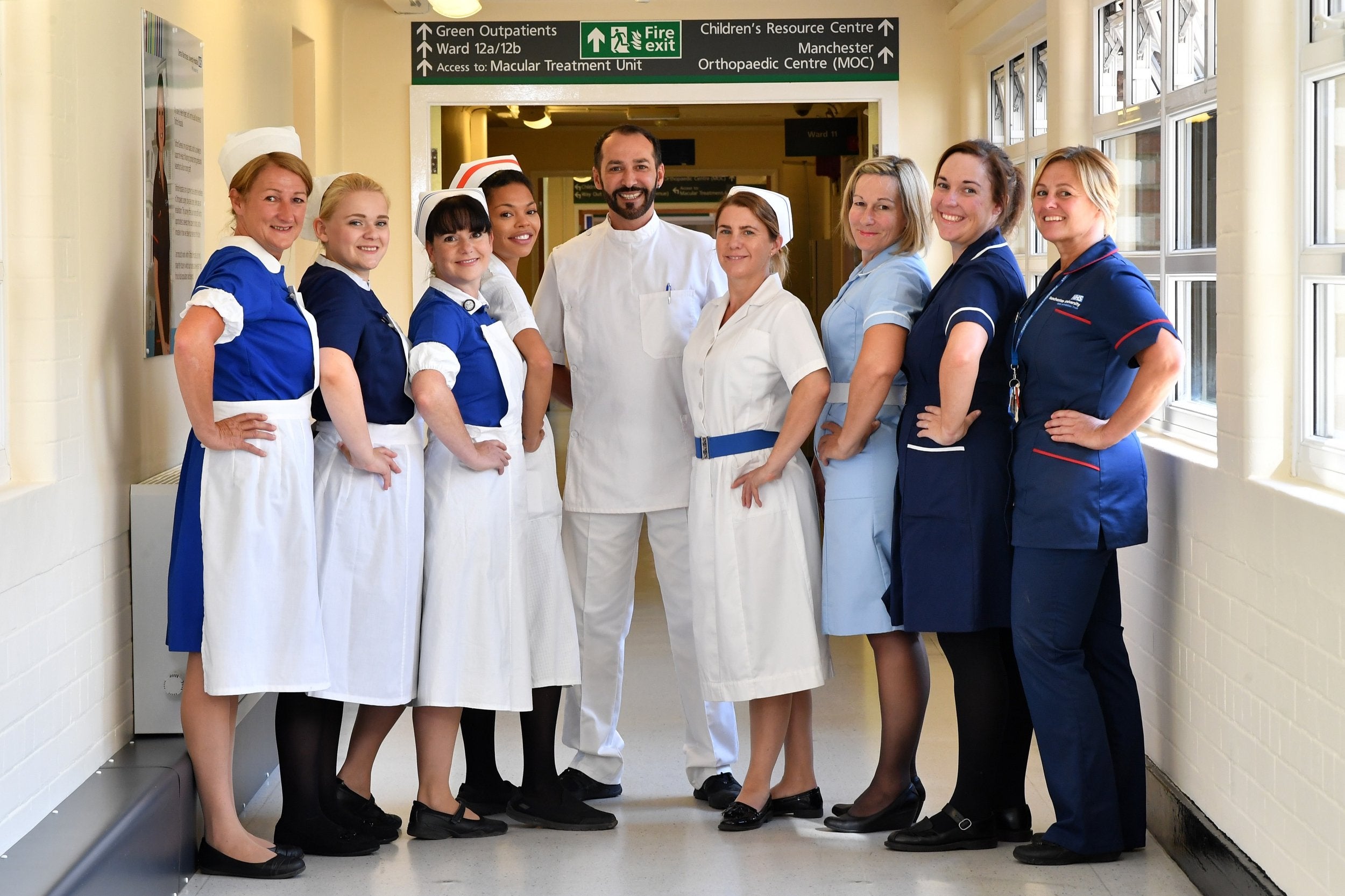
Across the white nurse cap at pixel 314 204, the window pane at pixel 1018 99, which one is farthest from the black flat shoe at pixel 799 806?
the window pane at pixel 1018 99

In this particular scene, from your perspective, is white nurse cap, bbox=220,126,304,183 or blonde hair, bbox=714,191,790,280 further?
blonde hair, bbox=714,191,790,280

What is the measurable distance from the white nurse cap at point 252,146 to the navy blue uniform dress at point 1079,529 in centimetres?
172

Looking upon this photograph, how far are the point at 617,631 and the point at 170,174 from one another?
173 cm

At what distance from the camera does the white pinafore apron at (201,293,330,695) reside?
9.36ft

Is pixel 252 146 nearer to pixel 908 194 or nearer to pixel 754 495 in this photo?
pixel 754 495

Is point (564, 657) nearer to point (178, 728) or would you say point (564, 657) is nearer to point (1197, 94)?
point (178, 728)

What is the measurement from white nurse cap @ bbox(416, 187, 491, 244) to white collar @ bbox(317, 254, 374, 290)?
0.17 m

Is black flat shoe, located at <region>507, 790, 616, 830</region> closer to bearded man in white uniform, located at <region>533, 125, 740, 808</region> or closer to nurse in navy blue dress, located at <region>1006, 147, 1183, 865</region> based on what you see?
bearded man in white uniform, located at <region>533, 125, 740, 808</region>

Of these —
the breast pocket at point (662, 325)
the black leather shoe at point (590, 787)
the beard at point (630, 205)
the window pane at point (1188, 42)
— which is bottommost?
the black leather shoe at point (590, 787)

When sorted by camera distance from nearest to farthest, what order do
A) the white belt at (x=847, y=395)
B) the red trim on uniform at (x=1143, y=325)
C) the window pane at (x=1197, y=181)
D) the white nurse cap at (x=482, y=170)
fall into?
1. the red trim on uniform at (x=1143, y=325)
2. the white belt at (x=847, y=395)
3. the window pane at (x=1197, y=181)
4. the white nurse cap at (x=482, y=170)

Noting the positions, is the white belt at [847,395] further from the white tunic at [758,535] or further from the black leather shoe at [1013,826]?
the black leather shoe at [1013,826]

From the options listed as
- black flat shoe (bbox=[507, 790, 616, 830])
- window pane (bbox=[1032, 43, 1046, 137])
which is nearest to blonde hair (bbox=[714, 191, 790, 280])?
black flat shoe (bbox=[507, 790, 616, 830])

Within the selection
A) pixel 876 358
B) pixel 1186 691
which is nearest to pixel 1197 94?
pixel 876 358

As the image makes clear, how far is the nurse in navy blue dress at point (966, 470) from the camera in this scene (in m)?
3.03
